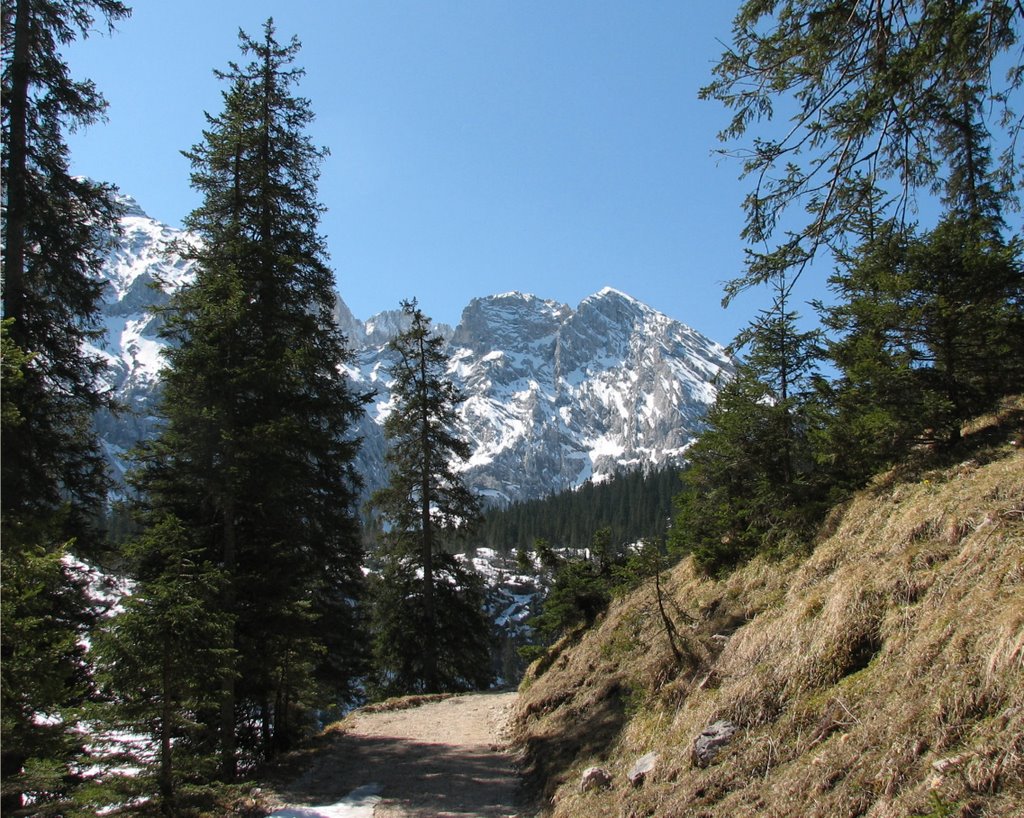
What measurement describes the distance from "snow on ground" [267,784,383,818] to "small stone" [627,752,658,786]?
11.7 feet

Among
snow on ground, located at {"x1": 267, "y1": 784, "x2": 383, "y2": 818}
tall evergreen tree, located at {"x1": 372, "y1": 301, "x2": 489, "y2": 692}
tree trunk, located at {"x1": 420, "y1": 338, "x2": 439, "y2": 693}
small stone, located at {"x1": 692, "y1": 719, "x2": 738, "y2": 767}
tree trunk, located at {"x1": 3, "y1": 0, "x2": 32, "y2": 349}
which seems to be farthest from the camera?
tall evergreen tree, located at {"x1": 372, "y1": 301, "x2": 489, "y2": 692}

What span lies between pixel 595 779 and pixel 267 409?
737 cm

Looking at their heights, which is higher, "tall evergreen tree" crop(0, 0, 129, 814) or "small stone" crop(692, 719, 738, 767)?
"tall evergreen tree" crop(0, 0, 129, 814)

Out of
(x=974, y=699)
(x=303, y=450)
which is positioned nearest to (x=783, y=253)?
(x=974, y=699)

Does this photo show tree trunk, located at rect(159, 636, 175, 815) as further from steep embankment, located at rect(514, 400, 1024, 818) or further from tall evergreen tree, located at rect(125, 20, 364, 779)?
steep embankment, located at rect(514, 400, 1024, 818)

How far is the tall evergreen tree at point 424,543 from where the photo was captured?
63.7 ft

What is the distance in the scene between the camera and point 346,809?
7.86 metres

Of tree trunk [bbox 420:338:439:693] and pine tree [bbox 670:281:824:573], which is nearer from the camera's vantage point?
pine tree [bbox 670:281:824:573]

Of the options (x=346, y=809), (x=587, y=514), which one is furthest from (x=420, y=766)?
(x=587, y=514)

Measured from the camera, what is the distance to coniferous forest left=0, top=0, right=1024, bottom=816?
5117 mm

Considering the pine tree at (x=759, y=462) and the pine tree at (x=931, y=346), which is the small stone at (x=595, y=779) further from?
the pine tree at (x=931, y=346)

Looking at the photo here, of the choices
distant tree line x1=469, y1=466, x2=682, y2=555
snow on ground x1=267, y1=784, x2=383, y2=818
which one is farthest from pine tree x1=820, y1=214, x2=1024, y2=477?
distant tree line x1=469, y1=466, x2=682, y2=555

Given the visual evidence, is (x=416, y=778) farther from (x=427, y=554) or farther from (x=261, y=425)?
(x=427, y=554)

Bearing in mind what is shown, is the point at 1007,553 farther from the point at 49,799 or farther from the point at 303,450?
the point at 303,450
